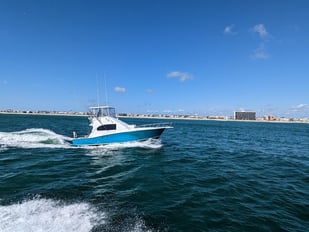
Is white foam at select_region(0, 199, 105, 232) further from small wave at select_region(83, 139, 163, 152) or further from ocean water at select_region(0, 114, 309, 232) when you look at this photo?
small wave at select_region(83, 139, 163, 152)

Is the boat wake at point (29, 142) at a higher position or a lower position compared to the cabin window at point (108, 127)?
lower

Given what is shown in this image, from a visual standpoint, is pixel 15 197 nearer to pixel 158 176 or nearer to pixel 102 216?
pixel 102 216

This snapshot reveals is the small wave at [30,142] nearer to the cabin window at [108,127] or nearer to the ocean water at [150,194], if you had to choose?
the cabin window at [108,127]

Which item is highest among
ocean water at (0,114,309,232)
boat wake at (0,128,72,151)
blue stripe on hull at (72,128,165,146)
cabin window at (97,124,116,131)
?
cabin window at (97,124,116,131)

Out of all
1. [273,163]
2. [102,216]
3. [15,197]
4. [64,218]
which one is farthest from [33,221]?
[273,163]

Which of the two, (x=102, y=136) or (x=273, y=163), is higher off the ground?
(x=102, y=136)

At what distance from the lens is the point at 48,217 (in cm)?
641

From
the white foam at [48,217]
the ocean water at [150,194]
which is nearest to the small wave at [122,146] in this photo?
the ocean water at [150,194]

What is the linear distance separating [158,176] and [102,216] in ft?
17.8

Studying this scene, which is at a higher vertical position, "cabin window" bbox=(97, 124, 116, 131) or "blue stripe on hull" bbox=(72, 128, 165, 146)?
"cabin window" bbox=(97, 124, 116, 131)

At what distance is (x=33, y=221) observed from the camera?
6.18 meters

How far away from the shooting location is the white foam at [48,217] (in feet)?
19.4

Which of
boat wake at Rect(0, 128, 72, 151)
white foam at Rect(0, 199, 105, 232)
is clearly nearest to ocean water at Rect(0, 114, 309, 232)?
white foam at Rect(0, 199, 105, 232)

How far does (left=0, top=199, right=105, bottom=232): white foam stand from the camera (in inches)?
232
